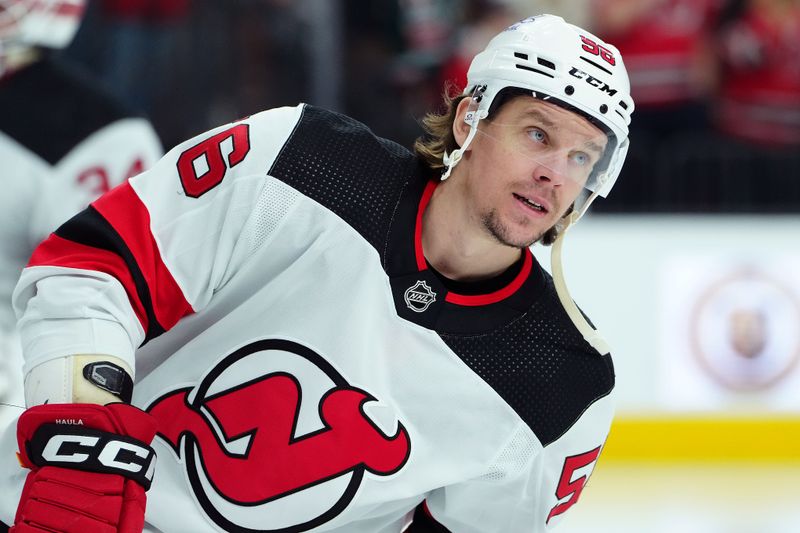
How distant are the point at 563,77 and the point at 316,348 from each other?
1.78 ft

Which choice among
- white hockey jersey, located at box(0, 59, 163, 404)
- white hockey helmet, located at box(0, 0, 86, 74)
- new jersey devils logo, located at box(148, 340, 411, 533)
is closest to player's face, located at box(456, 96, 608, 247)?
new jersey devils logo, located at box(148, 340, 411, 533)

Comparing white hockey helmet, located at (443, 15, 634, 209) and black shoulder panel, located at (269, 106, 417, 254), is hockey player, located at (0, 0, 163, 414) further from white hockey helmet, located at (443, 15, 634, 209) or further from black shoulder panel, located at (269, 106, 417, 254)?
white hockey helmet, located at (443, 15, 634, 209)

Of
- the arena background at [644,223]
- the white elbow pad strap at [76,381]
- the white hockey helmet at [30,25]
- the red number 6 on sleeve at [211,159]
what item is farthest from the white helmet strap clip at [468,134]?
the arena background at [644,223]

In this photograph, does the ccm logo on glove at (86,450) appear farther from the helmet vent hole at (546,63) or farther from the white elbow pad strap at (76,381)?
the helmet vent hole at (546,63)

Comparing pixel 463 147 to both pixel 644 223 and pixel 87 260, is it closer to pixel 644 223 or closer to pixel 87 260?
pixel 87 260

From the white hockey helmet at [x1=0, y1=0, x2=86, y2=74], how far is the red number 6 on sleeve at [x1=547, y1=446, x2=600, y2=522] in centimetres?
176

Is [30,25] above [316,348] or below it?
above

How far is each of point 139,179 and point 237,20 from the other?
3.13m

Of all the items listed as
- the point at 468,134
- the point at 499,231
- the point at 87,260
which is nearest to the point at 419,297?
the point at 499,231

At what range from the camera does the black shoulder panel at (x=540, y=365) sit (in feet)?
6.10

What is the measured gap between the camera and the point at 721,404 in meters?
4.63

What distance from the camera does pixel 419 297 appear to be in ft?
6.02

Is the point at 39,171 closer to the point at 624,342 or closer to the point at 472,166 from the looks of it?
the point at 472,166

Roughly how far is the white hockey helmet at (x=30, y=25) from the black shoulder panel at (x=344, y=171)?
1344mm
